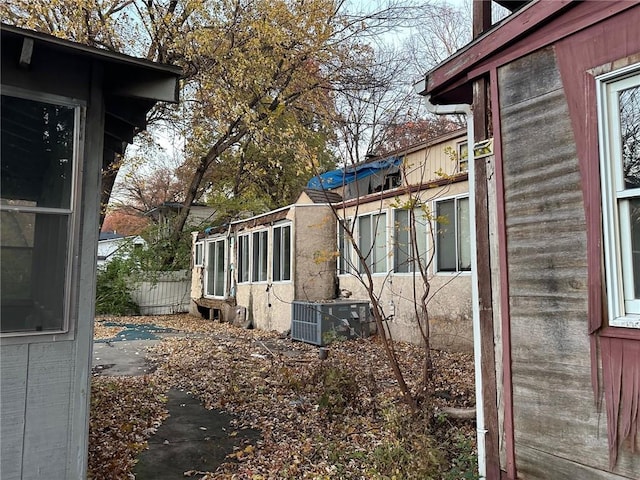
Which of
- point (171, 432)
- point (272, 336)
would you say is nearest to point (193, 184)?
point (272, 336)

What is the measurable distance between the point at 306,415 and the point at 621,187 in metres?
3.56

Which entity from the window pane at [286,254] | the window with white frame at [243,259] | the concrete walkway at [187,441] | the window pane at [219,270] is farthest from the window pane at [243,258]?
the concrete walkway at [187,441]

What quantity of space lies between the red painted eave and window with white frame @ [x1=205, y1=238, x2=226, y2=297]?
11688mm

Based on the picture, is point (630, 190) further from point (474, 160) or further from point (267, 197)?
point (267, 197)

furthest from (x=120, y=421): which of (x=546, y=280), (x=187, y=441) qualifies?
(x=546, y=280)

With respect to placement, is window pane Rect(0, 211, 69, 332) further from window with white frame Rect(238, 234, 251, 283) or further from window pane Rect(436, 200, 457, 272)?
window with white frame Rect(238, 234, 251, 283)

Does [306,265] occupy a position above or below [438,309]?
above

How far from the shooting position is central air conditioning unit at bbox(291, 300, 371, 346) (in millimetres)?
8742

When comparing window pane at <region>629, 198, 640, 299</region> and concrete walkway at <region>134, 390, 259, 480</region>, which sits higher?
window pane at <region>629, 198, 640, 299</region>

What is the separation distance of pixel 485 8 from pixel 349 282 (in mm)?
7150

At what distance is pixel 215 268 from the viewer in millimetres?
15070

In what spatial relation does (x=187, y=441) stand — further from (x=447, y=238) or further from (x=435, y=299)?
(x=447, y=238)

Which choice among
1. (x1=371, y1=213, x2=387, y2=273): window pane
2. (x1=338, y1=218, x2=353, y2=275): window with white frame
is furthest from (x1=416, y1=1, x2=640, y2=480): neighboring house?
(x1=338, y1=218, x2=353, y2=275): window with white frame

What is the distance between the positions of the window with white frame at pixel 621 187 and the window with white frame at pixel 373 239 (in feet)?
22.1
